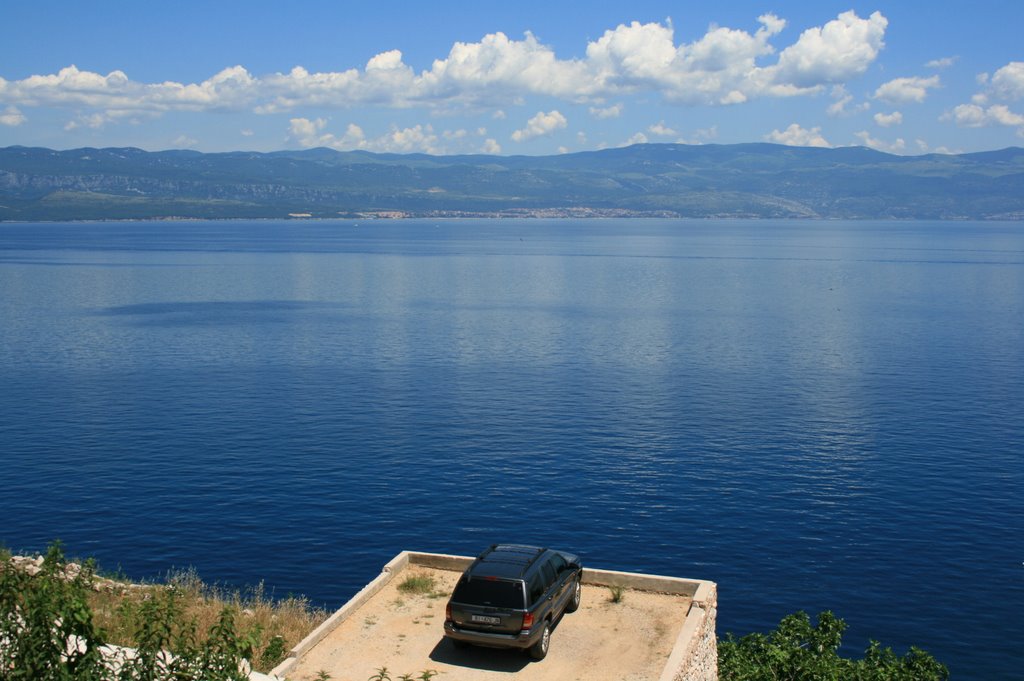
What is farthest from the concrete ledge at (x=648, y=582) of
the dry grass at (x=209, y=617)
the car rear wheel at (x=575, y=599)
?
the dry grass at (x=209, y=617)

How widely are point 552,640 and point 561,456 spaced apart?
3880 cm

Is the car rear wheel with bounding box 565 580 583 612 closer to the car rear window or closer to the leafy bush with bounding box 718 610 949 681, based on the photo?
the car rear window

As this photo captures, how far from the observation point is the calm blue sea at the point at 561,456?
1889 inches

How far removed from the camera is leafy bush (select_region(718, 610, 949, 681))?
1201 inches

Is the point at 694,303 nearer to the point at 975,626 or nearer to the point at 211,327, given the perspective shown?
the point at 211,327

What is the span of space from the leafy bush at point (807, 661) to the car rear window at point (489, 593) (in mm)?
8940

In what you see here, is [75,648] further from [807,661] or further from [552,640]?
[807,661]

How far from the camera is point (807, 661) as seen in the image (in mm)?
31188

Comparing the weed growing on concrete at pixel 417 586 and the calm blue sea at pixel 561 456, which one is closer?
the weed growing on concrete at pixel 417 586

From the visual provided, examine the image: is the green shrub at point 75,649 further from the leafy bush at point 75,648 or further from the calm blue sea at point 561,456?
the calm blue sea at point 561,456

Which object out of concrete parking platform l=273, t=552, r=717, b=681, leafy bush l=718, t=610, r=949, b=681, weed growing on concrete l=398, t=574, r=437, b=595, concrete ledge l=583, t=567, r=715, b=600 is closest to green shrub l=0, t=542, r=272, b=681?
concrete parking platform l=273, t=552, r=717, b=681

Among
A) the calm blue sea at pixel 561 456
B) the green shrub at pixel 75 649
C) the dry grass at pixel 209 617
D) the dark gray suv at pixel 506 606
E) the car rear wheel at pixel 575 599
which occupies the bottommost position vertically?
the calm blue sea at pixel 561 456

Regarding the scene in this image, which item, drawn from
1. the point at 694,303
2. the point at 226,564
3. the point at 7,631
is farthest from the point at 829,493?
the point at 694,303

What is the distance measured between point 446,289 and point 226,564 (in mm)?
132148
